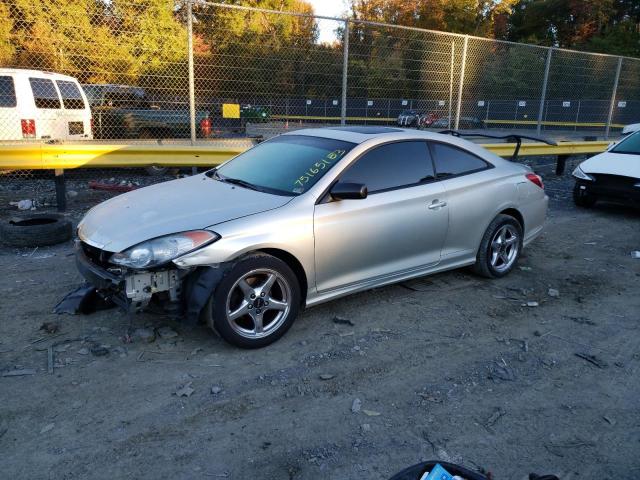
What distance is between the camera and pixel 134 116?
10.6 meters

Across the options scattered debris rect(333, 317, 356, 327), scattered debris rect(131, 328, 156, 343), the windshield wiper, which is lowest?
scattered debris rect(333, 317, 356, 327)

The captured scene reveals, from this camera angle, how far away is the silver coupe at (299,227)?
366cm

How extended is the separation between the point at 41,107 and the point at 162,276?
857 cm

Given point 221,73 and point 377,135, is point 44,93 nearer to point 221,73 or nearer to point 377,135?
point 221,73

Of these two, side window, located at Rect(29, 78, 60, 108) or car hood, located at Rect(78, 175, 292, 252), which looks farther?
side window, located at Rect(29, 78, 60, 108)

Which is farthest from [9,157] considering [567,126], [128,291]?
[567,126]

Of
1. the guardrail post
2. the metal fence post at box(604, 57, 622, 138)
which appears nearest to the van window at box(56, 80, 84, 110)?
the guardrail post

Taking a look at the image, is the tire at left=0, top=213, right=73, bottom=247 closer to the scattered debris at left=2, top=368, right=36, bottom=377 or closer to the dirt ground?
the dirt ground

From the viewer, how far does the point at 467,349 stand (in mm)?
4070

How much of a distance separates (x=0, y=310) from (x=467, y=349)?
3.86 m

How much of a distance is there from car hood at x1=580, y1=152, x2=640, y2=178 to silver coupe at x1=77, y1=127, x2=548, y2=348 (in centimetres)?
384

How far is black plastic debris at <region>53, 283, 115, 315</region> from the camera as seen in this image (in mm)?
4336

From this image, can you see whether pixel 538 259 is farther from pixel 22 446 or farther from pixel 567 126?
pixel 567 126

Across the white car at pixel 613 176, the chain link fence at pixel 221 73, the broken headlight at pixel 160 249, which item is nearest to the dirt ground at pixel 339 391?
the broken headlight at pixel 160 249
